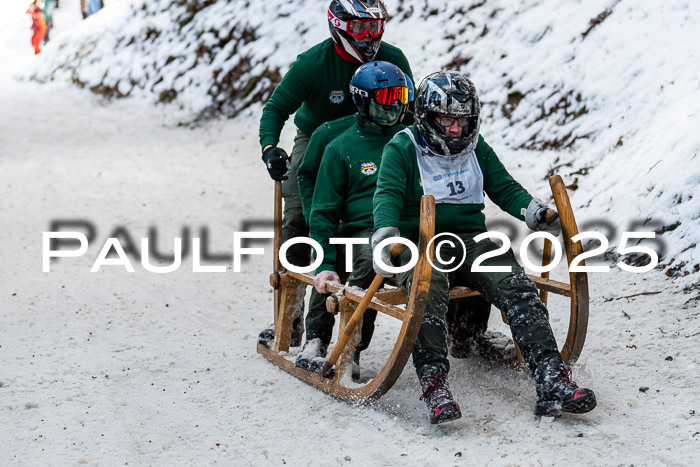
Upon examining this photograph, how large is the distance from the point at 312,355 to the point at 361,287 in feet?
2.09

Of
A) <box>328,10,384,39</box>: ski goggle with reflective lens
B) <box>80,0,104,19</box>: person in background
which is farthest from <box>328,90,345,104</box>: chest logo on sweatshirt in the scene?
<box>80,0,104,19</box>: person in background

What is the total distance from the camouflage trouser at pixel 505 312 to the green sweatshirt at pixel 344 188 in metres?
0.60

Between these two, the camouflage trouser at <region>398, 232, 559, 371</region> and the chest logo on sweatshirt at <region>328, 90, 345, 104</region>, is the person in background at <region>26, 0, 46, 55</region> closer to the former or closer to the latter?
the chest logo on sweatshirt at <region>328, 90, 345, 104</region>

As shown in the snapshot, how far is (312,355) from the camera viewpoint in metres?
5.09

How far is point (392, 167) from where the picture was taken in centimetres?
450

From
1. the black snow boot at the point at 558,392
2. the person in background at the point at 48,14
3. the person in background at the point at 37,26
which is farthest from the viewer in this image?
the person in background at the point at 48,14

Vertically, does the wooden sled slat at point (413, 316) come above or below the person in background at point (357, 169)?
below

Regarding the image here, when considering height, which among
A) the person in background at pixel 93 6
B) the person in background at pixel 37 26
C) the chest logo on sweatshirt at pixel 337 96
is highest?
the person in background at pixel 93 6

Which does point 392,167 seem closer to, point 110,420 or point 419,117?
point 419,117

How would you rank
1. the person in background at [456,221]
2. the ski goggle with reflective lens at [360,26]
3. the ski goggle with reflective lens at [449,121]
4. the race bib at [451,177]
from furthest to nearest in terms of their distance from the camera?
1. the ski goggle with reflective lens at [360,26]
2. the race bib at [451,177]
3. the ski goggle with reflective lens at [449,121]
4. the person in background at [456,221]

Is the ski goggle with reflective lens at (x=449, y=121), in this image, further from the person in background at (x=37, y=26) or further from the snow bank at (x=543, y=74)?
the person in background at (x=37, y=26)

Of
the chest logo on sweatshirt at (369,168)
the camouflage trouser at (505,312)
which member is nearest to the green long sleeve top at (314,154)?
the chest logo on sweatshirt at (369,168)

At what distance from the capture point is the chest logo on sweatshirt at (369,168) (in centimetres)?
490

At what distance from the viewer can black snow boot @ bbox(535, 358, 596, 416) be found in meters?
3.85
